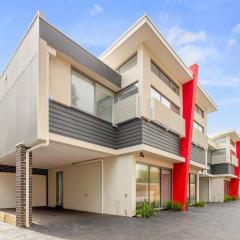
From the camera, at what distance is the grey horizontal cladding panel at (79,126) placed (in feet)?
33.8

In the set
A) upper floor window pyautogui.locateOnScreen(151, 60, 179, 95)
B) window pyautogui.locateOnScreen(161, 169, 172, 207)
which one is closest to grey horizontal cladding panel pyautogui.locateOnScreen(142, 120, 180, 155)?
window pyautogui.locateOnScreen(161, 169, 172, 207)

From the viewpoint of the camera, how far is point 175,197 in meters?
16.4

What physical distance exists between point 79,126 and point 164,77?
21.7ft

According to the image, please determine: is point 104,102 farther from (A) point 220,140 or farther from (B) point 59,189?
(A) point 220,140

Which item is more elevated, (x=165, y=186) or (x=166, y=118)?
(x=166, y=118)

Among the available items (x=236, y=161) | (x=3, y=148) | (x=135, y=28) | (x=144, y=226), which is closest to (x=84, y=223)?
(x=144, y=226)

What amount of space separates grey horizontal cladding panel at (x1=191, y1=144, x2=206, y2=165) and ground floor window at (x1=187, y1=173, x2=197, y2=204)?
1.30 m

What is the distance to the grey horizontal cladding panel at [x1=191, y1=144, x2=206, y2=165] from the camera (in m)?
18.9

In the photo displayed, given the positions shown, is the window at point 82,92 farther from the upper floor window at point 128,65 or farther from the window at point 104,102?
the upper floor window at point 128,65

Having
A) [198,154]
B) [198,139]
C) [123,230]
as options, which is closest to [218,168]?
[198,154]

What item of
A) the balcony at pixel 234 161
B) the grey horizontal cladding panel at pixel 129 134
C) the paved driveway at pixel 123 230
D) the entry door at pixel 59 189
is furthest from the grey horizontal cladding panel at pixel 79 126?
the balcony at pixel 234 161

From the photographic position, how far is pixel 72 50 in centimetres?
1127

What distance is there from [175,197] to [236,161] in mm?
19567

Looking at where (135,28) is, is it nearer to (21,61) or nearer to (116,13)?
(116,13)
